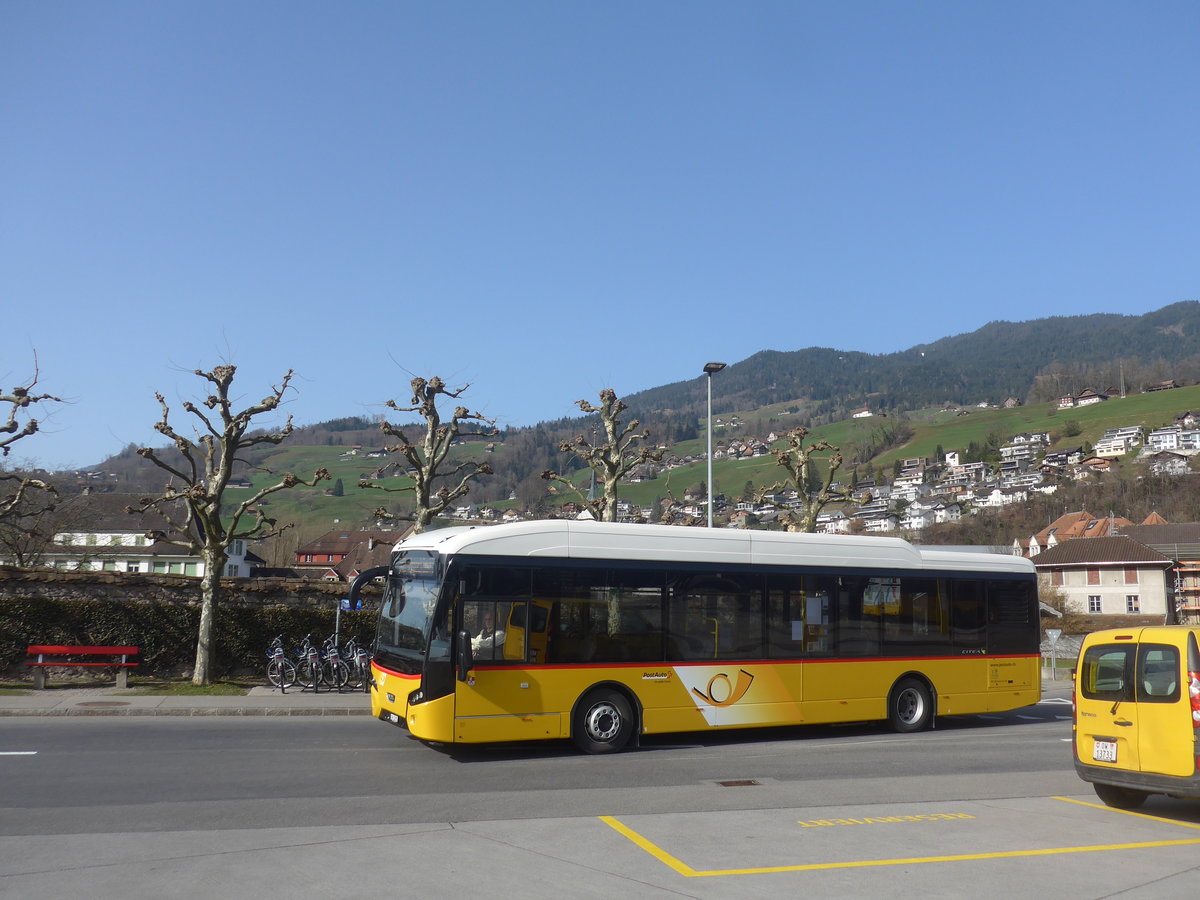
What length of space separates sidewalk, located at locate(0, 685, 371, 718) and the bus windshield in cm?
503

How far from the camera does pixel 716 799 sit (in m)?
10.8

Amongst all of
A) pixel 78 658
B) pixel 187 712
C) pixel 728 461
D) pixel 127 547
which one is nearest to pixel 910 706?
pixel 187 712

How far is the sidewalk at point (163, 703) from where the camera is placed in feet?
56.9

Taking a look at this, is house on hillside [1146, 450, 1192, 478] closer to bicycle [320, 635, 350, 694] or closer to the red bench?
bicycle [320, 635, 350, 694]

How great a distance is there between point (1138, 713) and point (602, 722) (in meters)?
7.03

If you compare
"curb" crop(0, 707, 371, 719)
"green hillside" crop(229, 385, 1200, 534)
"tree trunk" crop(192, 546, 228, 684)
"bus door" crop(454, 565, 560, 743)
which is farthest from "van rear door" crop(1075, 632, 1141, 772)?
"green hillside" crop(229, 385, 1200, 534)

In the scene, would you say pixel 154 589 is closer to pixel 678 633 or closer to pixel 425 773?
pixel 425 773

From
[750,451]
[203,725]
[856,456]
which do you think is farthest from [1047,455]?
[203,725]

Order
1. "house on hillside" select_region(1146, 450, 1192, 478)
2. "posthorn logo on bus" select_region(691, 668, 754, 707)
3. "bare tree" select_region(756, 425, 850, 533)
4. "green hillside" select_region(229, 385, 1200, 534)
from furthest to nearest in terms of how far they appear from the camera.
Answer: "green hillside" select_region(229, 385, 1200, 534) → "house on hillside" select_region(1146, 450, 1192, 478) → "bare tree" select_region(756, 425, 850, 533) → "posthorn logo on bus" select_region(691, 668, 754, 707)

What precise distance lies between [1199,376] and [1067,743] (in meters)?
211

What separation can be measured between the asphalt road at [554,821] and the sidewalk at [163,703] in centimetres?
205

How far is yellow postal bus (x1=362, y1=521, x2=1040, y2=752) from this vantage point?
1325 cm

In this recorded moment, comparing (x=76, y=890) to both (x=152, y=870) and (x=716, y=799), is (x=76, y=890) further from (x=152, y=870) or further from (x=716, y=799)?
(x=716, y=799)

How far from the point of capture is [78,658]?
2053 centimetres
